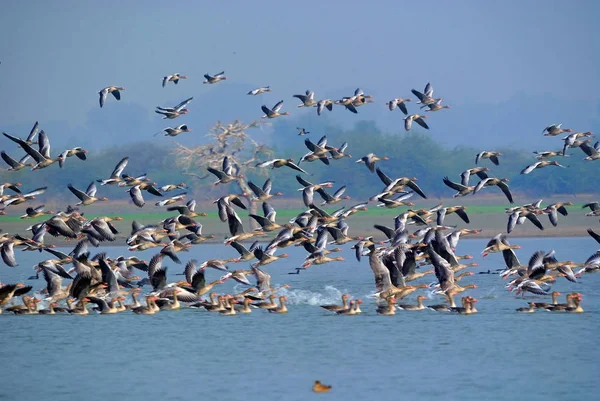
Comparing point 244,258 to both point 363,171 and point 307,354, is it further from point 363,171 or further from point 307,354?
point 363,171

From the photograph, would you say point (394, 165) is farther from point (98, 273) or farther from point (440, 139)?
point (440, 139)

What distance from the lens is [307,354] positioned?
24.3 metres

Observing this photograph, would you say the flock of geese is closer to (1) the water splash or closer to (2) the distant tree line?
(1) the water splash

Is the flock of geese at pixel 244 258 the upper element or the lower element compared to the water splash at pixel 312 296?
upper

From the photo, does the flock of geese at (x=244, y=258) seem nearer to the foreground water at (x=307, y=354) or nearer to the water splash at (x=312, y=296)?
the foreground water at (x=307, y=354)

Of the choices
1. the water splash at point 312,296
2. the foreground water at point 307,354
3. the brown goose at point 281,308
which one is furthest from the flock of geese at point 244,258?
the water splash at point 312,296

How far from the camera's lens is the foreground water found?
20.7m

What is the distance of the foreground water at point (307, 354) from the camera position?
67.8 ft

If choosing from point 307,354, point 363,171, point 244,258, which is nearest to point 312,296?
point 244,258

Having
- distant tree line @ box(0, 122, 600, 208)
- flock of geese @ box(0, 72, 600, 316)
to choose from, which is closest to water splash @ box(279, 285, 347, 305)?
flock of geese @ box(0, 72, 600, 316)

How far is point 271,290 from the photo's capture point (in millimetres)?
31703

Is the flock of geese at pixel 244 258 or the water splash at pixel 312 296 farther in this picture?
the water splash at pixel 312 296

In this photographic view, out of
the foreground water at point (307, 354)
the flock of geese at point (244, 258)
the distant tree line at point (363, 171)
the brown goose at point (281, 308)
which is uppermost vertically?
the distant tree line at point (363, 171)

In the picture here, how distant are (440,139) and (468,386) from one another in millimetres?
174781
